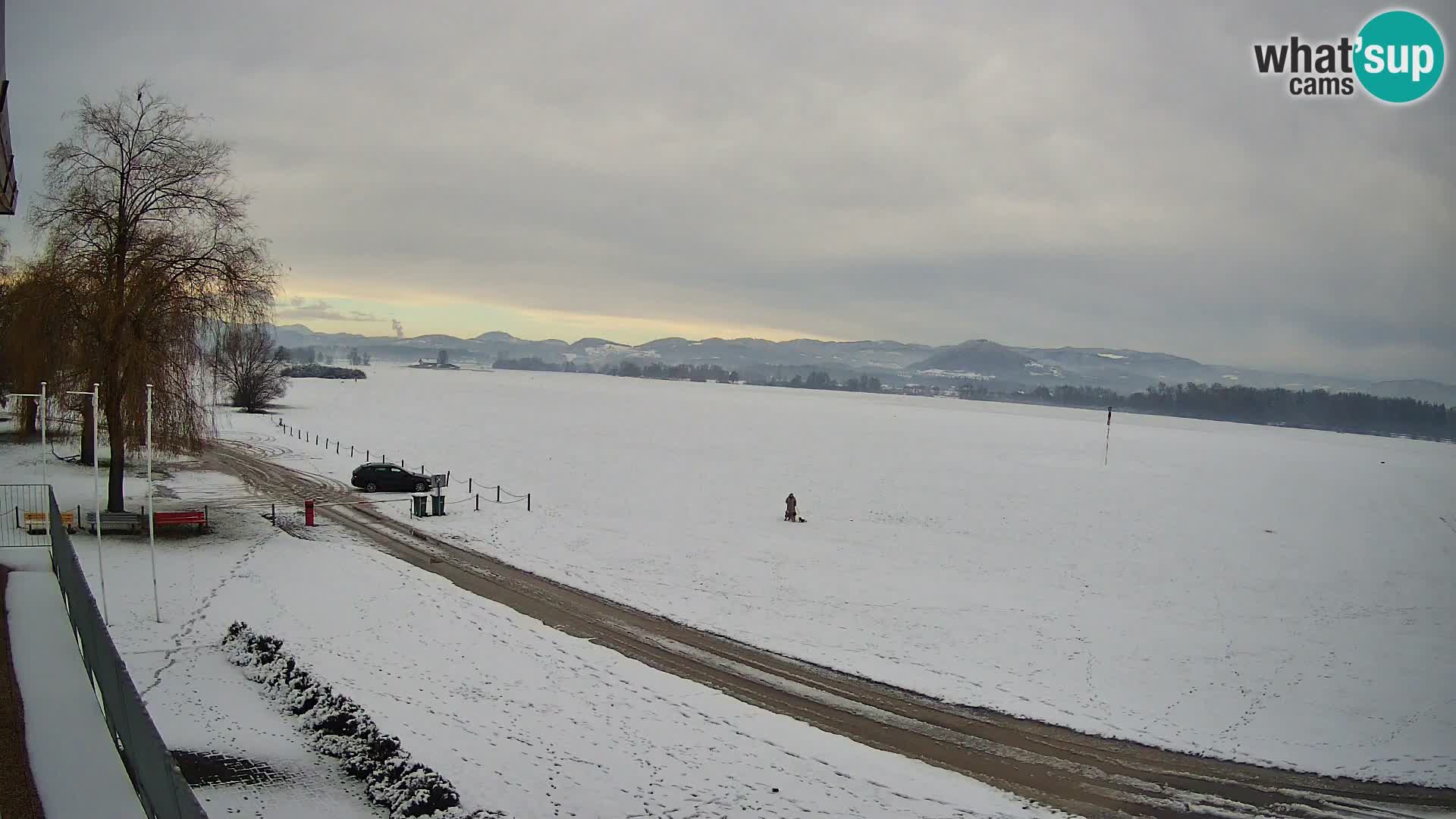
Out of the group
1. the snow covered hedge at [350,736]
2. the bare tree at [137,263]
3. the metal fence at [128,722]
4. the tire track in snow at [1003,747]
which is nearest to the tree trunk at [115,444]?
the bare tree at [137,263]

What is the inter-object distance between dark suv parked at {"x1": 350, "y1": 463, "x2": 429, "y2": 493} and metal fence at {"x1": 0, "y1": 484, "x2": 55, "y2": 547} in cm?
1042

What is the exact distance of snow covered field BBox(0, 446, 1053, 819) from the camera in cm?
1060

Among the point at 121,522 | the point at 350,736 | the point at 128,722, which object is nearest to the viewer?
the point at 128,722

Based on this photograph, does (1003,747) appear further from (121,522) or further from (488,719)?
(121,522)

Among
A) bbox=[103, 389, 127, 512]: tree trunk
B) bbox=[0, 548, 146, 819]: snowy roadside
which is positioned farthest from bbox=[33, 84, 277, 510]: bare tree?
bbox=[0, 548, 146, 819]: snowy roadside

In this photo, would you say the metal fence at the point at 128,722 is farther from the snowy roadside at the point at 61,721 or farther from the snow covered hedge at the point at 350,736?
the snow covered hedge at the point at 350,736

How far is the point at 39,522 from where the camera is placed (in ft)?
68.1

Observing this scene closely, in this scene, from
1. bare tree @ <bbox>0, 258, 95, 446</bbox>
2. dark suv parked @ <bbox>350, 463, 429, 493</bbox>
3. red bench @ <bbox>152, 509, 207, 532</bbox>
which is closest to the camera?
red bench @ <bbox>152, 509, 207, 532</bbox>

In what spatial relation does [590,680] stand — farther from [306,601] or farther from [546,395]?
[546,395]

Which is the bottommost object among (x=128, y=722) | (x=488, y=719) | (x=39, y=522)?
(x=488, y=719)

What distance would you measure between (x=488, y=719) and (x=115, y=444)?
66.5 feet

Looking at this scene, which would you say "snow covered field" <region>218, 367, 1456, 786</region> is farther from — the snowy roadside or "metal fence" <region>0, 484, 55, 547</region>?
the snowy roadside

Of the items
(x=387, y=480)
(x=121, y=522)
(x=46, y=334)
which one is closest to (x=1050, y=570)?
(x=387, y=480)

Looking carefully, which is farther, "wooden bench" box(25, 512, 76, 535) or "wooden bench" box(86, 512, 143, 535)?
"wooden bench" box(86, 512, 143, 535)
